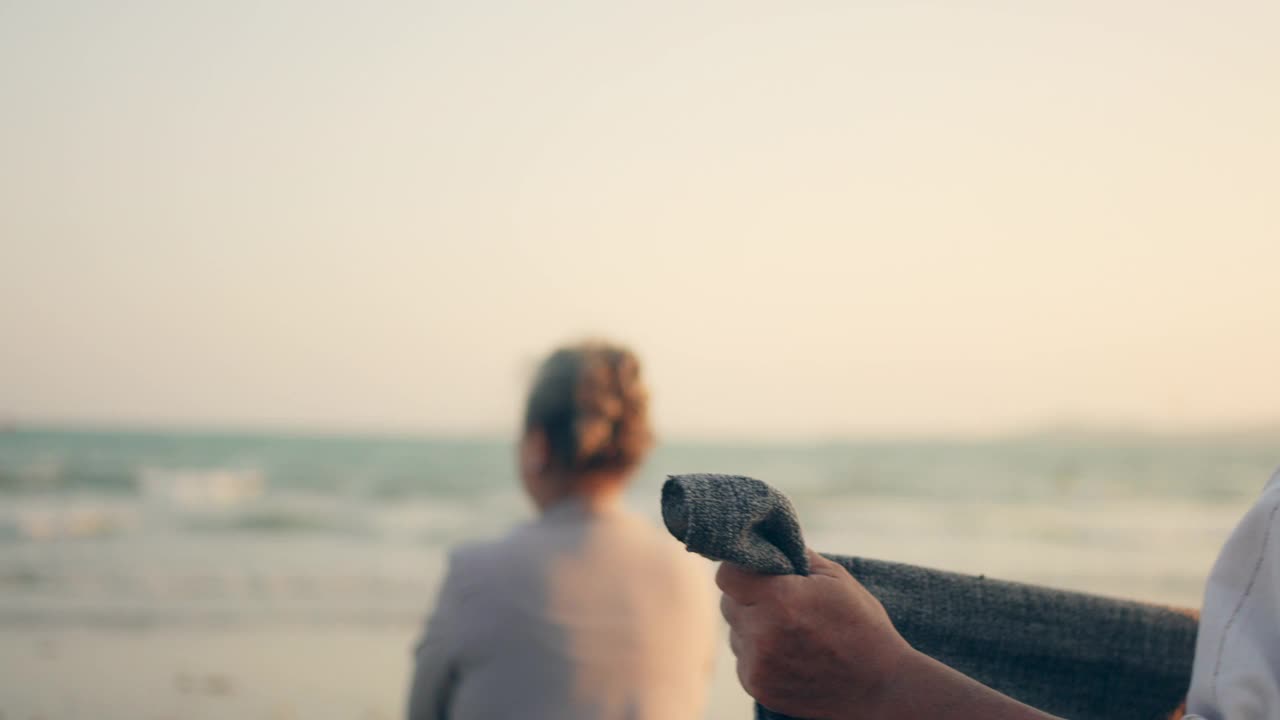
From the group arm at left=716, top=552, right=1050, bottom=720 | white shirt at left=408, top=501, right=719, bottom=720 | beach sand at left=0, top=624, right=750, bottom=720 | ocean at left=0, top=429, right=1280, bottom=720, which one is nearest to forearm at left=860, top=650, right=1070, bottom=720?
arm at left=716, top=552, right=1050, bottom=720

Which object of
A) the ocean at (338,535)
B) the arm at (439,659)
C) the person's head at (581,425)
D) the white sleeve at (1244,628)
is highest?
the white sleeve at (1244,628)

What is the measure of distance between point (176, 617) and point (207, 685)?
7.38 feet

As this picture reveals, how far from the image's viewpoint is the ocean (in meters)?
6.55

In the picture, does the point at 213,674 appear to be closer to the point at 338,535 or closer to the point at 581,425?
the point at 581,425

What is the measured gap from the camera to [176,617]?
8.33 meters

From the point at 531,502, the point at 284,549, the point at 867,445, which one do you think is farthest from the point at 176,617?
the point at 867,445

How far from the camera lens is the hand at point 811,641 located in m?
0.95

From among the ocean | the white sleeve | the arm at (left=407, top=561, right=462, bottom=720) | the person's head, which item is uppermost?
the white sleeve

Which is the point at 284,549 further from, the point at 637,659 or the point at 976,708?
the point at 976,708

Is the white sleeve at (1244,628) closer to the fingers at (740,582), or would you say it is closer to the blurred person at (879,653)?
the blurred person at (879,653)

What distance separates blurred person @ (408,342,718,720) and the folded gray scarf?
1116 mm

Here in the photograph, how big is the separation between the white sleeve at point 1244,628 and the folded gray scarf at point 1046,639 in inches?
8.9

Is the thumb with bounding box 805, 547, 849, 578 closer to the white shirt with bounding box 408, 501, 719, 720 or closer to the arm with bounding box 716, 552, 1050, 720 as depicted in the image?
the arm with bounding box 716, 552, 1050, 720

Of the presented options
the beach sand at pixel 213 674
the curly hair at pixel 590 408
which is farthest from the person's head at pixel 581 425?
the beach sand at pixel 213 674
